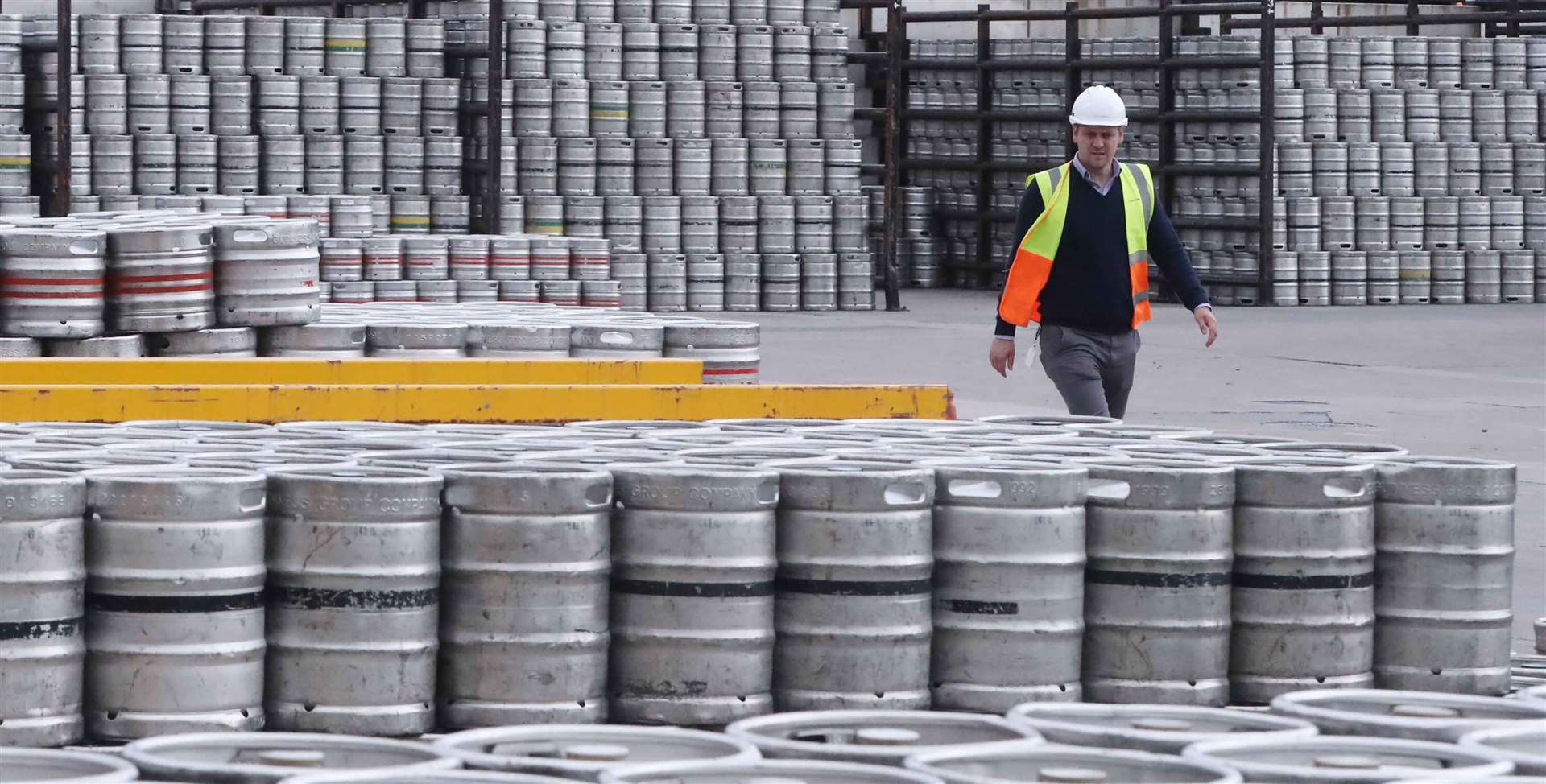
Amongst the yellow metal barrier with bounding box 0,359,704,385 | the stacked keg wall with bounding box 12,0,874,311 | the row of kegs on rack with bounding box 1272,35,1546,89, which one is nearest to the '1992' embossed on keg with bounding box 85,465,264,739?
the yellow metal barrier with bounding box 0,359,704,385

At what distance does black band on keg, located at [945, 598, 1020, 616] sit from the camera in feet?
15.1

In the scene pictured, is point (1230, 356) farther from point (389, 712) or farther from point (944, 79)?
point (389, 712)

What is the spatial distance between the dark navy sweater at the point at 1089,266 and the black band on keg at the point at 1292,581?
2.77 m

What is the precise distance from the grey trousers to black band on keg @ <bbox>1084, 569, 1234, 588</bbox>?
2.76m

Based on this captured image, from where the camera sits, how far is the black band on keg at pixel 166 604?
426 centimetres

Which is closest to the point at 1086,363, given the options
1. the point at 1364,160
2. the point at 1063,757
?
the point at 1063,757

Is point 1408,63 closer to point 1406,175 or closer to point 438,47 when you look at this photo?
point 1406,175

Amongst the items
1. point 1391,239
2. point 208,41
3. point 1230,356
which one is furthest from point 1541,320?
point 208,41

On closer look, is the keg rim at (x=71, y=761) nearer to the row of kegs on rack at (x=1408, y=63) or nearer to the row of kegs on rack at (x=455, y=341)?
the row of kegs on rack at (x=455, y=341)

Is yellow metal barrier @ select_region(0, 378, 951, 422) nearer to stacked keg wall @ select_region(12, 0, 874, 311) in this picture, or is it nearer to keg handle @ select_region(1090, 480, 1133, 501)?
keg handle @ select_region(1090, 480, 1133, 501)

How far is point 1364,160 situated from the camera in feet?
72.9

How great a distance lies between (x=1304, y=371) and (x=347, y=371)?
9043 mm

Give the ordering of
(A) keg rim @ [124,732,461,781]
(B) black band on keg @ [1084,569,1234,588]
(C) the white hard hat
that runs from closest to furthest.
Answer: (A) keg rim @ [124,732,461,781]
(B) black band on keg @ [1084,569,1234,588]
(C) the white hard hat

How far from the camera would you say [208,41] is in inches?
729
